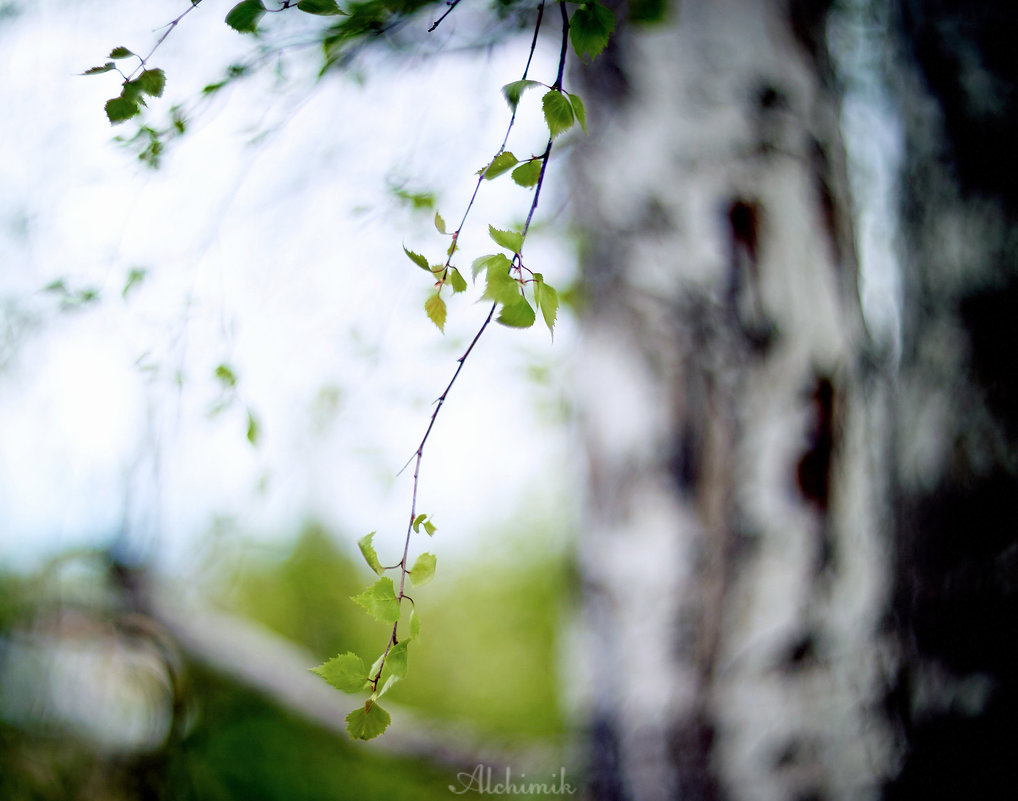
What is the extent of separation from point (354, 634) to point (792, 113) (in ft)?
16.2

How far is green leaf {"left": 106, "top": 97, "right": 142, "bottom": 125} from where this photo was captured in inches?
15.2

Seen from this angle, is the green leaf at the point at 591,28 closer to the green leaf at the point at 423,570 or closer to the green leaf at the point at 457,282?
the green leaf at the point at 457,282

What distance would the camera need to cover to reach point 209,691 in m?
1.91

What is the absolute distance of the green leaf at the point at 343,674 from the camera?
338 mm

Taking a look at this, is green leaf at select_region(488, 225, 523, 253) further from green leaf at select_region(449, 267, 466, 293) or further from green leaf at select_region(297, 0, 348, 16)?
green leaf at select_region(297, 0, 348, 16)

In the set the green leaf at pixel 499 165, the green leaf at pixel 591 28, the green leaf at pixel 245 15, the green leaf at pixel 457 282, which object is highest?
the green leaf at pixel 245 15

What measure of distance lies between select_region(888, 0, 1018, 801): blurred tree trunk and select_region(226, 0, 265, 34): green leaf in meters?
0.75

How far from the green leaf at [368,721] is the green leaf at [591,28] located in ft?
1.40

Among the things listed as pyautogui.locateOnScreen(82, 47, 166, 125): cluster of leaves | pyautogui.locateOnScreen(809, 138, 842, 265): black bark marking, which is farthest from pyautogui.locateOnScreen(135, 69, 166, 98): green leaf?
pyautogui.locateOnScreen(809, 138, 842, 265): black bark marking

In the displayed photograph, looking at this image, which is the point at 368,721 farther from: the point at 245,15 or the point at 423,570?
the point at 245,15

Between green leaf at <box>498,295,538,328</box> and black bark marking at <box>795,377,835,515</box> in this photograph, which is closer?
green leaf at <box>498,295,538,328</box>

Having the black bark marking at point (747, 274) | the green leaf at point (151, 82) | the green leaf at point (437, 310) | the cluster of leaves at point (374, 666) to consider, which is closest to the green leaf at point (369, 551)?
the cluster of leaves at point (374, 666)

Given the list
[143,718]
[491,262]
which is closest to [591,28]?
[491,262]

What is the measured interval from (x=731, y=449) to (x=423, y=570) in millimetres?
→ 414
